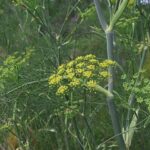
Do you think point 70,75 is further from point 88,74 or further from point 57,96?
point 57,96

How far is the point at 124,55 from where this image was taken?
6.80m

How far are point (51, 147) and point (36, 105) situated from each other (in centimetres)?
111

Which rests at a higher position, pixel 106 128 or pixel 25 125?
pixel 25 125

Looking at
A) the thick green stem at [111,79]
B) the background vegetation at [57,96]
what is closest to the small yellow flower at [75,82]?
the background vegetation at [57,96]

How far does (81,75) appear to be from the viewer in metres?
2.49

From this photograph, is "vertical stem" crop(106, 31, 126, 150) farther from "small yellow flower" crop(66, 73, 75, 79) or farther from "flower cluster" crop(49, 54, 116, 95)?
"small yellow flower" crop(66, 73, 75, 79)

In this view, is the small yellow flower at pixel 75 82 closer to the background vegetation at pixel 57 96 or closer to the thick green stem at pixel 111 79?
the background vegetation at pixel 57 96

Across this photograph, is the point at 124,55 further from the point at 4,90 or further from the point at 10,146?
the point at 4,90

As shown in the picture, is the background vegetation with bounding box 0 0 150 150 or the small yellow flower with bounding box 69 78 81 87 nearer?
the small yellow flower with bounding box 69 78 81 87

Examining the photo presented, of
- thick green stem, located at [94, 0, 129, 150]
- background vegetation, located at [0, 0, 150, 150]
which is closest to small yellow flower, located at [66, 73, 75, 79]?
background vegetation, located at [0, 0, 150, 150]

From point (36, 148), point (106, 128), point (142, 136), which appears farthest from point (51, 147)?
point (142, 136)

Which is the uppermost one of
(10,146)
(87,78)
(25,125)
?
(87,78)

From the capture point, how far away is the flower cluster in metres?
2.44

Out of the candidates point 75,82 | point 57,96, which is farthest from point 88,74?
point 57,96
